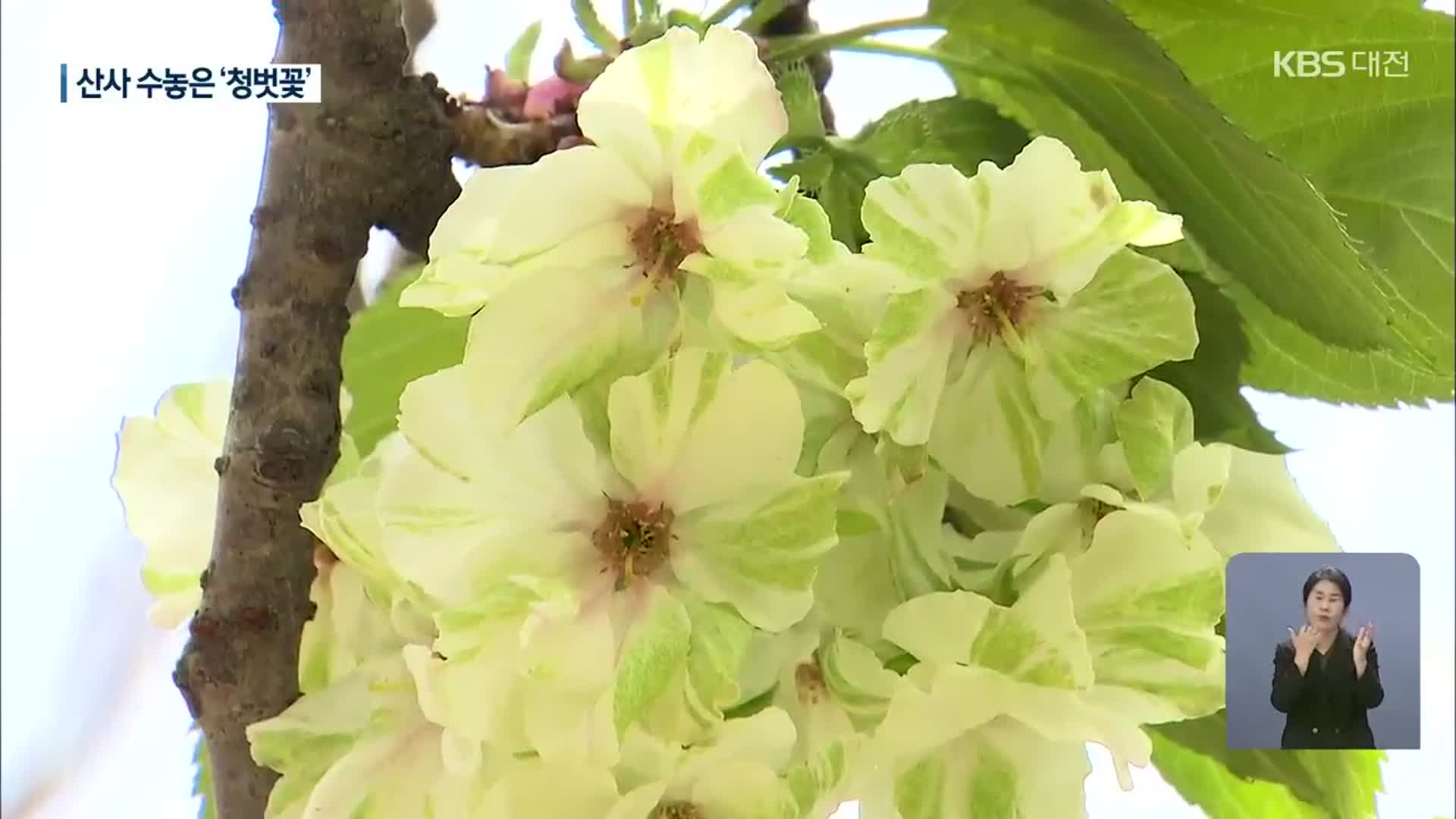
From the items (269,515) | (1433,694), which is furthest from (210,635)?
(1433,694)

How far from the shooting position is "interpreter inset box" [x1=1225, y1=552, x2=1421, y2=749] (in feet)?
0.77

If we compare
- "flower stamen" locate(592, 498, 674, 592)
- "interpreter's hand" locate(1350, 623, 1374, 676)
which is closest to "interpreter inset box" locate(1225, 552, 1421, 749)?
"interpreter's hand" locate(1350, 623, 1374, 676)

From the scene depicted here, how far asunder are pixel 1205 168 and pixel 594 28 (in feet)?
0.37

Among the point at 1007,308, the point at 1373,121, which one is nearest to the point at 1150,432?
the point at 1007,308

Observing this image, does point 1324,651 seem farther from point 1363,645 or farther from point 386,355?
point 386,355

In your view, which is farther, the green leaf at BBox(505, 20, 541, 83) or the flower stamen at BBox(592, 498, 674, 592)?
the green leaf at BBox(505, 20, 541, 83)

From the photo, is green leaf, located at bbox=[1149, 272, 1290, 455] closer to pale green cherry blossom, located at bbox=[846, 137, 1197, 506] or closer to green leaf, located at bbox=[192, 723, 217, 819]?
pale green cherry blossom, located at bbox=[846, 137, 1197, 506]

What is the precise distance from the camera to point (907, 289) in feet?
0.53

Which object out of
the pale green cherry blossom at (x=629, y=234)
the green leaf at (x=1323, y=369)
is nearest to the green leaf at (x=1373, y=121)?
the green leaf at (x=1323, y=369)

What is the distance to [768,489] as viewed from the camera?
6.6 inches

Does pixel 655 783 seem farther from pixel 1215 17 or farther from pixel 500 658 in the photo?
pixel 1215 17

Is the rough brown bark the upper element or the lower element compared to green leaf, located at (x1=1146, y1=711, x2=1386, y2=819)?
upper

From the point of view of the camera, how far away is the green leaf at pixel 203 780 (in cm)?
25
